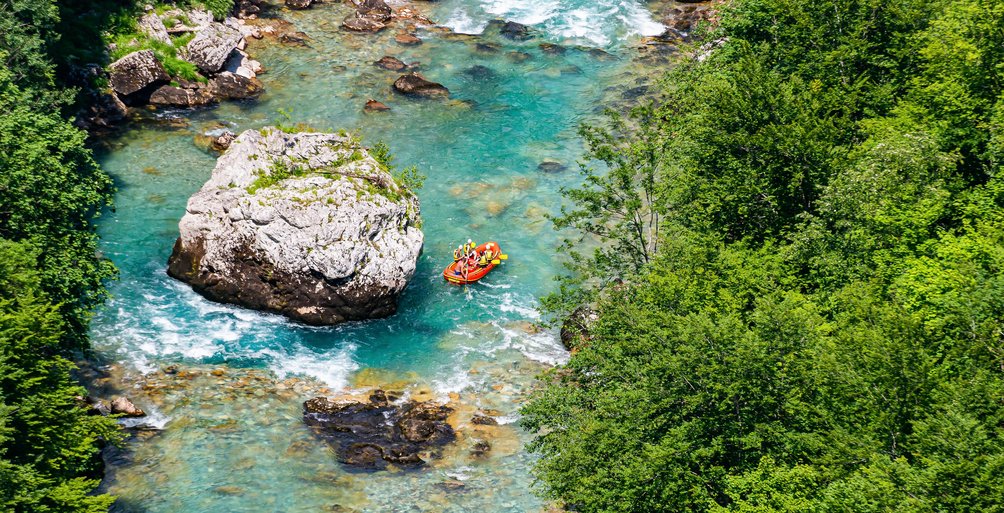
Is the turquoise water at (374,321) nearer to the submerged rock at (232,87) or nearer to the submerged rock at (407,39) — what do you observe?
the submerged rock at (407,39)

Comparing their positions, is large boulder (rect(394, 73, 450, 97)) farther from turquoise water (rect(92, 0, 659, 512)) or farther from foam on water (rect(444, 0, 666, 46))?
foam on water (rect(444, 0, 666, 46))

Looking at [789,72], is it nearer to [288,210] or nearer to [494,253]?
[494,253]

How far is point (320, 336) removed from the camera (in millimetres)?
42219

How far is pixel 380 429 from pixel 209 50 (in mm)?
35378

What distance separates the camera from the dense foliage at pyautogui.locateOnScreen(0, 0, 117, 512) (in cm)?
2819

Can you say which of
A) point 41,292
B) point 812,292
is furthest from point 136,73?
point 812,292

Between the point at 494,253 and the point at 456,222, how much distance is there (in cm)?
421

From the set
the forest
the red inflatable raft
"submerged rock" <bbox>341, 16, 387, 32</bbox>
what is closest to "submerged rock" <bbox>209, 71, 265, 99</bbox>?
"submerged rock" <bbox>341, 16, 387, 32</bbox>

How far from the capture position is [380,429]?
3706cm

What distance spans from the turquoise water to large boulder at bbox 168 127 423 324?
1.18 meters

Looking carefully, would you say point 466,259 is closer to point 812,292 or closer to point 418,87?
point 812,292

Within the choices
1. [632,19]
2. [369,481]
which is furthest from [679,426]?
[632,19]

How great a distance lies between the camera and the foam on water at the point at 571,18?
7188cm

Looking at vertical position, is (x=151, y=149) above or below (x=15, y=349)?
below
